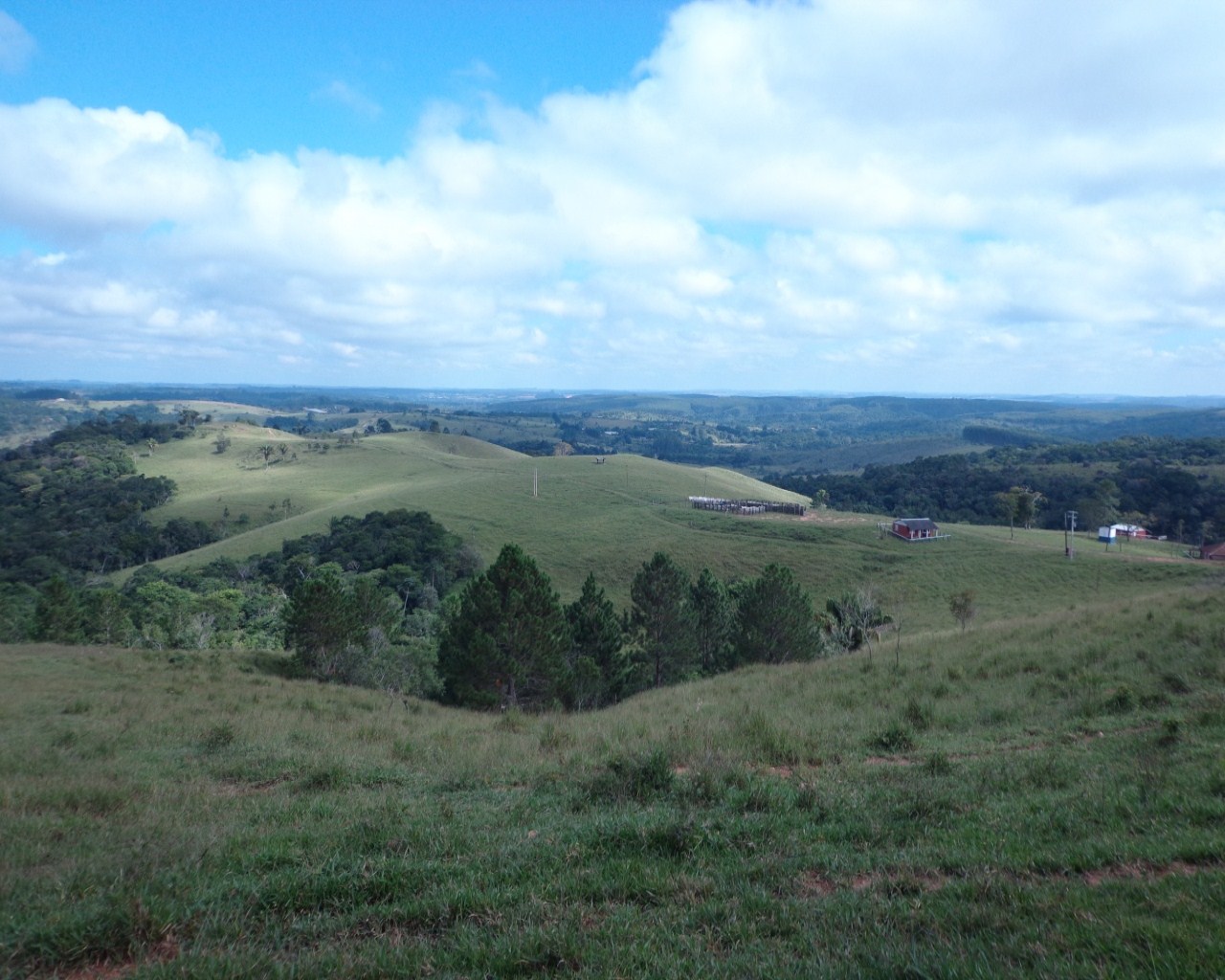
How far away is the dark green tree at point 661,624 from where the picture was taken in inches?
1318

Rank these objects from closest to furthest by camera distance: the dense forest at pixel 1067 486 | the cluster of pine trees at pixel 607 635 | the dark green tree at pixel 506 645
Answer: the dark green tree at pixel 506 645 < the cluster of pine trees at pixel 607 635 < the dense forest at pixel 1067 486

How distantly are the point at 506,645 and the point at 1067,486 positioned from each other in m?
114

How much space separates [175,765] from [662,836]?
7.44 meters

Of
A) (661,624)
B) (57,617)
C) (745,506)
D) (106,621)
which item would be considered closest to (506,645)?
(661,624)

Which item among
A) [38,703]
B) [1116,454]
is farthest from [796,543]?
[1116,454]

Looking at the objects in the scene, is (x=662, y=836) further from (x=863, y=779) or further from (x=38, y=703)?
(x=38, y=703)

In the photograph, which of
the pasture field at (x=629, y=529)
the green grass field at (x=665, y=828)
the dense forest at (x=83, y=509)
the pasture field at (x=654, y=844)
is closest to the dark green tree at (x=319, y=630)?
the green grass field at (x=665, y=828)

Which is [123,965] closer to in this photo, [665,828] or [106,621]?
[665,828]

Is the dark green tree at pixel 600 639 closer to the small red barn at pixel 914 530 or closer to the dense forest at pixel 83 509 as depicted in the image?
the small red barn at pixel 914 530

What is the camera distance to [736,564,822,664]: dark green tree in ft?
104

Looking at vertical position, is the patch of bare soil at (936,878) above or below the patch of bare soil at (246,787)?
above

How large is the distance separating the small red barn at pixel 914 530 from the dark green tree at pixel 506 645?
179 ft

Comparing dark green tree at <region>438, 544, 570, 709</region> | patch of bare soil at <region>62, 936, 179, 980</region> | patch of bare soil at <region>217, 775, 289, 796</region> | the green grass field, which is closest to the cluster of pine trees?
dark green tree at <region>438, 544, 570, 709</region>

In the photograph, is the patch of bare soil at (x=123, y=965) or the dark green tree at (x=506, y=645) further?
the dark green tree at (x=506, y=645)
